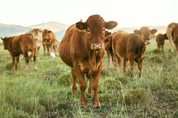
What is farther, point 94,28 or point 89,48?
point 89,48

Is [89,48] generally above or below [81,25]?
below

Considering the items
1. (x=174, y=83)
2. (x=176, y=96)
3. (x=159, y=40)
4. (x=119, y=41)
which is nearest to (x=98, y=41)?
(x=176, y=96)

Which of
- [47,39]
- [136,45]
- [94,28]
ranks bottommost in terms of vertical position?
[47,39]

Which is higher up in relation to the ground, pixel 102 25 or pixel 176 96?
pixel 102 25

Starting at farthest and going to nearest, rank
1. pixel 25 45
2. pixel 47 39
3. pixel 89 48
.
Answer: pixel 47 39
pixel 25 45
pixel 89 48

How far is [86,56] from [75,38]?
1.82 ft

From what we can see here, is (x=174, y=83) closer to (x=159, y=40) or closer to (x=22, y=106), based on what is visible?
(x=22, y=106)

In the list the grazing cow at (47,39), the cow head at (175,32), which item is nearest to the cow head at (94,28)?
the cow head at (175,32)

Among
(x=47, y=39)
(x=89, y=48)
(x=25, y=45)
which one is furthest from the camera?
(x=47, y=39)

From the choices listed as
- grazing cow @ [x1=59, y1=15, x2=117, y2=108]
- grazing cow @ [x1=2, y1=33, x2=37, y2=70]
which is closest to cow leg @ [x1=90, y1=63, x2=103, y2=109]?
grazing cow @ [x1=59, y1=15, x2=117, y2=108]

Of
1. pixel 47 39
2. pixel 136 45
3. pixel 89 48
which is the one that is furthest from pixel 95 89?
pixel 47 39

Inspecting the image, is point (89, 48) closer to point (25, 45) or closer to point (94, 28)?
point (94, 28)

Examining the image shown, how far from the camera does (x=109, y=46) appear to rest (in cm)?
993

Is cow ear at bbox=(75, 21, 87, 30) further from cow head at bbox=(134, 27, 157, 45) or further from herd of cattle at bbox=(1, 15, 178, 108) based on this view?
cow head at bbox=(134, 27, 157, 45)
